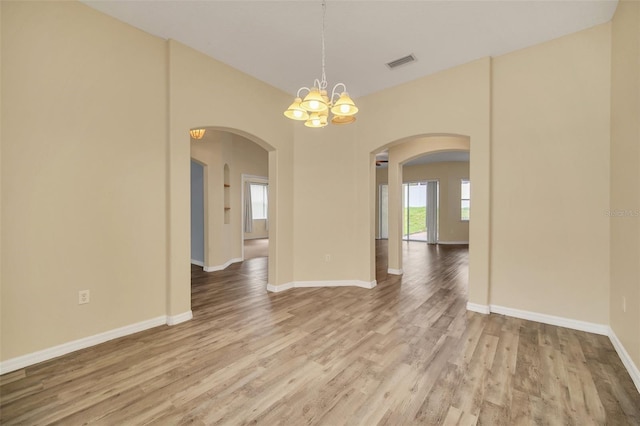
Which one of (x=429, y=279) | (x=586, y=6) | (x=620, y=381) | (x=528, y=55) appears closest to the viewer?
(x=620, y=381)

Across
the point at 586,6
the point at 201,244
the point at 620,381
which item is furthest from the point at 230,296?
the point at 586,6

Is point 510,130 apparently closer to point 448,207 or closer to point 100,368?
point 100,368

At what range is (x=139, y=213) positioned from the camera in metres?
2.89

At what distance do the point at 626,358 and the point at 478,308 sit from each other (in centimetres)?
130

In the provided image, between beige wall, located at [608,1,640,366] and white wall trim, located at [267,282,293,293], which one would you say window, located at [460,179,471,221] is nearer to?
beige wall, located at [608,1,640,366]

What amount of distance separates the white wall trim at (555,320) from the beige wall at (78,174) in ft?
13.1

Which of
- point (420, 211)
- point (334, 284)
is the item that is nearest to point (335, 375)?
point (334, 284)

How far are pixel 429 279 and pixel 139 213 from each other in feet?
15.0

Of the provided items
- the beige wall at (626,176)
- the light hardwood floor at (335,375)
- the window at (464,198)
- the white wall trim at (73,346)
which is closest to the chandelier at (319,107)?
the light hardwood floor at (335,375)

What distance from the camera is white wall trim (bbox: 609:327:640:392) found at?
78.2 inches

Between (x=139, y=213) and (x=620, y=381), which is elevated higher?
(x=139, y=213)

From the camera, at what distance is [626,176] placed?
7.61 feet

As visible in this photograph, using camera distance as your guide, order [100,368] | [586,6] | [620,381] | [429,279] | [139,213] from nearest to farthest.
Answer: [620,381] < [100,368] < [586,6] < [139,213] < [429,279]

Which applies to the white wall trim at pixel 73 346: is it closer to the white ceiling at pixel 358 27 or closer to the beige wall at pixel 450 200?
the white ceiling at pixel 358 27
